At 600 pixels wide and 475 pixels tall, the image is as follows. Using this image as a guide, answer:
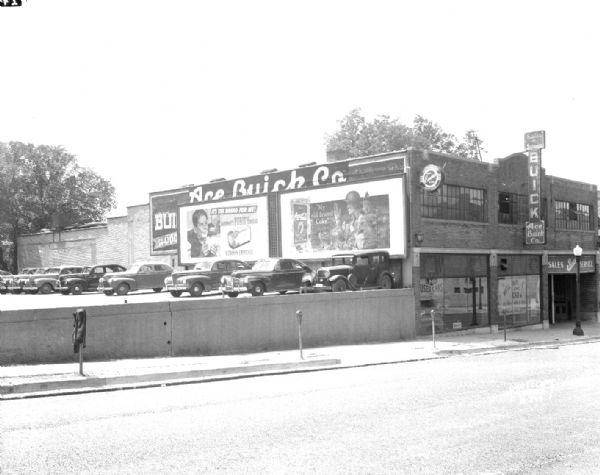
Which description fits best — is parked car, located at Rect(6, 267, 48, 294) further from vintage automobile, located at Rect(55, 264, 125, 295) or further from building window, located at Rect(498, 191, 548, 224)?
building window, located at Rect(498, 191, 548, 224)

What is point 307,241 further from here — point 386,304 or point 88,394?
point 88,394

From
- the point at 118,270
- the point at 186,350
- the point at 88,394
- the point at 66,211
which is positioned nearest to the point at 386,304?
the point at 186,350

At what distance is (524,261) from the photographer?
35.7 m

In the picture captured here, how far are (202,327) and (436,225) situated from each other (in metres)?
14.1

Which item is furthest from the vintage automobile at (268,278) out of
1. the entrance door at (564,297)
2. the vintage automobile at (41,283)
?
the entrance door at (564,297)

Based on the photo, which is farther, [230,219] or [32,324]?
[230,219]

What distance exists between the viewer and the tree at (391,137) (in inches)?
2707

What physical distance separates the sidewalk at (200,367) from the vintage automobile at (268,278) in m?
5.00

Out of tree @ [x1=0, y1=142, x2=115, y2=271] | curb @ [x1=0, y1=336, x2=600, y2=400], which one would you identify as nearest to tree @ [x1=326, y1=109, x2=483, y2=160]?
tree @ [x1=0, y1=142, x2=115, y2=271]

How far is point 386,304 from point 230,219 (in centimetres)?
1401

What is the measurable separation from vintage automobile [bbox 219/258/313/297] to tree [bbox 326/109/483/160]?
41683 millimetres

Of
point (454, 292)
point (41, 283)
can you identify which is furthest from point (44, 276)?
point (454, 292)

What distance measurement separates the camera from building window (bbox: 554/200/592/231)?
128 ft

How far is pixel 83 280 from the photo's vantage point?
36.9 meters
